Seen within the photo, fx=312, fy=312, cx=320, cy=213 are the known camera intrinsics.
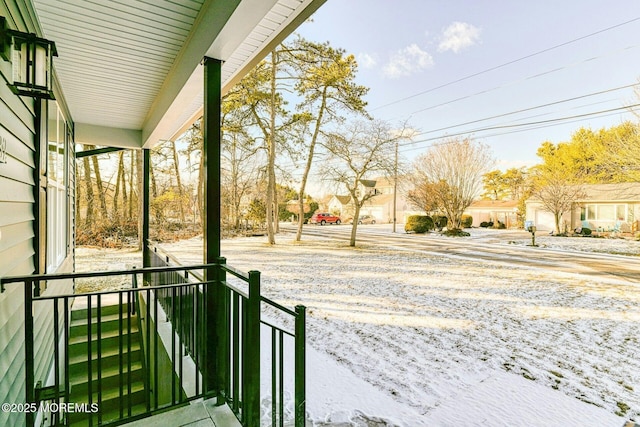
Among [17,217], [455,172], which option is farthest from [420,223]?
[17,217]

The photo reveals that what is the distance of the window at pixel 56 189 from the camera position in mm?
2748

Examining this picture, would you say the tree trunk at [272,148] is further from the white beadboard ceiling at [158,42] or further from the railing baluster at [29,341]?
the railing baluster at [29,341]

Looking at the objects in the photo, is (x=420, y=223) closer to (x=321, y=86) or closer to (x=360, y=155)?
(x=360, y=155)

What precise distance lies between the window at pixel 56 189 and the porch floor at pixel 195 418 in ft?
5.73

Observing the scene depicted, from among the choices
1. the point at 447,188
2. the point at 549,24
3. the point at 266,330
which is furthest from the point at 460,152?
the point at 266,330

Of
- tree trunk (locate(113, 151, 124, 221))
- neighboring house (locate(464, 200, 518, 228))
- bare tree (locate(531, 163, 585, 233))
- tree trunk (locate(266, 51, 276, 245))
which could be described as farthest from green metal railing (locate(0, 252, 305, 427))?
neighboring house (locate(464, 200, 518, 228))

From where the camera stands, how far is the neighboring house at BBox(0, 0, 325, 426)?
149 cm

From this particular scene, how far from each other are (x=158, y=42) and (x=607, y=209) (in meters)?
22.2

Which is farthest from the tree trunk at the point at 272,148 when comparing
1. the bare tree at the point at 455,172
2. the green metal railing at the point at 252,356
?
the green metal railing at the point at 252,356

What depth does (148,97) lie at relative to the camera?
141 inches

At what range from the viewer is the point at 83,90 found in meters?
3.35

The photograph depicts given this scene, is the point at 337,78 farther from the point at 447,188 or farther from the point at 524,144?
the point at 524,144

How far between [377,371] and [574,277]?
21.2 feet

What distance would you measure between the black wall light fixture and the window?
4.17 feet
